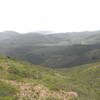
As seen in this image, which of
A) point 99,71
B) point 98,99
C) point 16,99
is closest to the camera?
point 16,99

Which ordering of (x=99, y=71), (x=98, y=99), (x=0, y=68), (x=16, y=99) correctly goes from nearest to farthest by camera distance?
1. (x=16, y=99)
2. (x=98, y=99)
3. (x=0, y=68)
4. (x=99, y=71)

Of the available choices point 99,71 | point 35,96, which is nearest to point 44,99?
point 35,96

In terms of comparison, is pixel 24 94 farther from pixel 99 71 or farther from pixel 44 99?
pixel 99 71

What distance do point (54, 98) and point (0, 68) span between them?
29372 millimetres

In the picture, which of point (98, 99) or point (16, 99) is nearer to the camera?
point (16, 99)

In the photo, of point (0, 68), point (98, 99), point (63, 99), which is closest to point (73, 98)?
point (63, 99)

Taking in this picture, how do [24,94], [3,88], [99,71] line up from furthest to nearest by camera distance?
[99,71] → [3,88] → [24,94]

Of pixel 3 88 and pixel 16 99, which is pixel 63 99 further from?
pixel 3 88

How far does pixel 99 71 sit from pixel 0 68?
8603 centimetres

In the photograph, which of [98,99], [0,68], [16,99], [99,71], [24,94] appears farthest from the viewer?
[99,71]

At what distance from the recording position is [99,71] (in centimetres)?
13075

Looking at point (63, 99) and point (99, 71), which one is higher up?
point (63, 99)

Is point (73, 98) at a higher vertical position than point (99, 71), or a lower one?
higher

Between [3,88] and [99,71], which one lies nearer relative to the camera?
[3,88]
